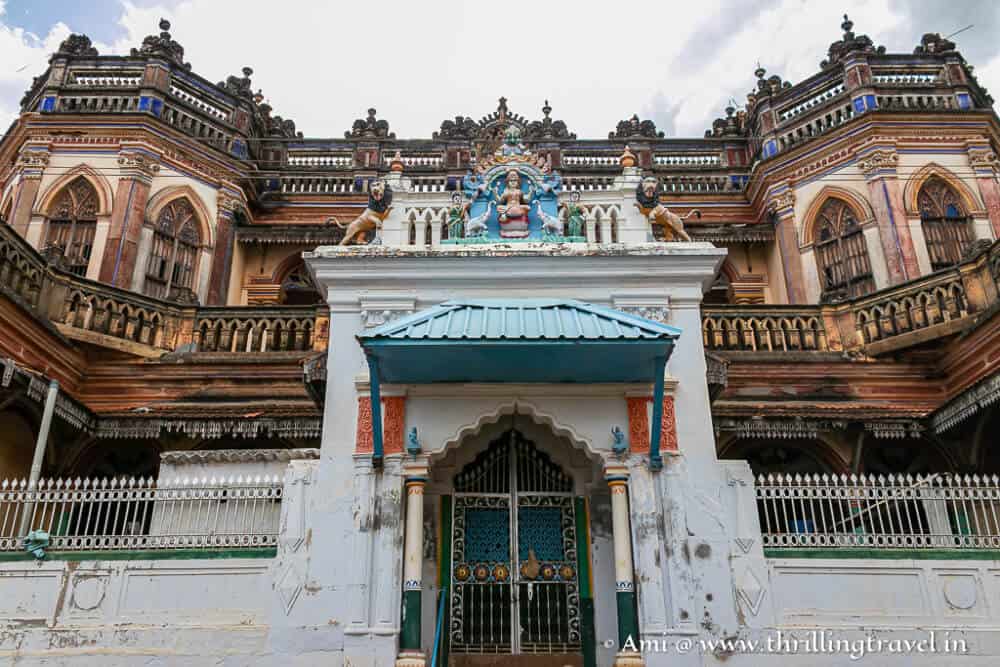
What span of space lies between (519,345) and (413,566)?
2.62m

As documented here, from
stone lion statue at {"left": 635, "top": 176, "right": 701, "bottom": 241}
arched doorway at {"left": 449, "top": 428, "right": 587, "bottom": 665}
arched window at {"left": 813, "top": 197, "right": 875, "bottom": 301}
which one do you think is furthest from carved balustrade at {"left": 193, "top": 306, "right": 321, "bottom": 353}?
arched window at {"left": 813, "top": 197, "right": 875, "bottom": 301}

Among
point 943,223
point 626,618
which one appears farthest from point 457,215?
point 943,223

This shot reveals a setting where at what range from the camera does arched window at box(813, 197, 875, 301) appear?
15352 mm

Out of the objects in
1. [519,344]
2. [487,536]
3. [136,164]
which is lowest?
[487,536]

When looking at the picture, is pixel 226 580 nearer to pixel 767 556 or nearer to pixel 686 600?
pixel 686 600

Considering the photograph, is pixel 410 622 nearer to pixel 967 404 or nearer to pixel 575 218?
pixel 575 218

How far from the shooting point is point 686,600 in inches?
294

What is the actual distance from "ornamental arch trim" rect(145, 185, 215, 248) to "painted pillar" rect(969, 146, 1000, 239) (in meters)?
16.9

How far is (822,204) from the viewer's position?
Result: 16.3 meters

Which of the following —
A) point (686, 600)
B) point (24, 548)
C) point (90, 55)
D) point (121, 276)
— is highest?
point (90, 55)

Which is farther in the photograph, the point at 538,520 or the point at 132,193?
the point at 132,193

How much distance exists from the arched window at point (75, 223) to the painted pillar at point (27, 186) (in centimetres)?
44

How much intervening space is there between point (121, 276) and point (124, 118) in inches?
150

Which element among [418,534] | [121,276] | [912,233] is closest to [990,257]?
[912,233]
